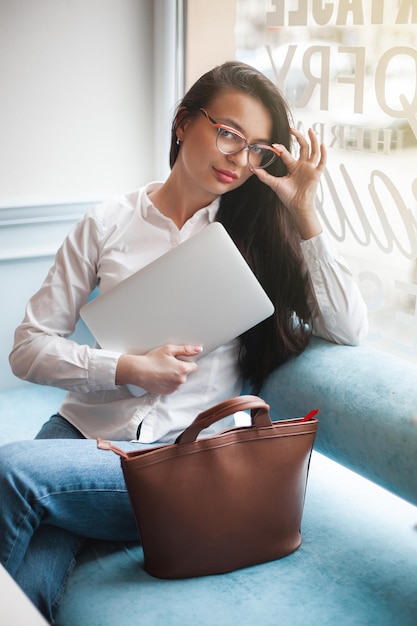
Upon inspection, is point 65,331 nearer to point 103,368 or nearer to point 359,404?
point 103,368

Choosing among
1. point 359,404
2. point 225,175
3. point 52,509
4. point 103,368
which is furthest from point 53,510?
point 225,175

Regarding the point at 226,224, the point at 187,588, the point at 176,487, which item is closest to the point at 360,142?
the point at 226,224

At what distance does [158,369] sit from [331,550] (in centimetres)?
45

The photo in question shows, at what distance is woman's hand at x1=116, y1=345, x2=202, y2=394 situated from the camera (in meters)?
1.48

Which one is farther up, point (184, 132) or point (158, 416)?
point (184, 132)

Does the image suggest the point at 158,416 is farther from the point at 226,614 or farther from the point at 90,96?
the point at 90,96

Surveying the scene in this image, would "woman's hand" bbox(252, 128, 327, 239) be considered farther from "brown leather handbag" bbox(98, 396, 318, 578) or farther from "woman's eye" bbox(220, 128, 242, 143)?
"brown leather handbag" bbox(98, 396, 318, 578)

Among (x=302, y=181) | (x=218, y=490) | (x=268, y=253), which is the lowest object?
(x=218, y=490)

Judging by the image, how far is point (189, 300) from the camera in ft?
4.89

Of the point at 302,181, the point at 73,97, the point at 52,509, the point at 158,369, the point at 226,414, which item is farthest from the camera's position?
the point at 73,97

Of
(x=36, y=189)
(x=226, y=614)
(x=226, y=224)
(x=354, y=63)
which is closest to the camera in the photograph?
(x=226, y=614)

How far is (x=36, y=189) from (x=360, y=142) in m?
0.96

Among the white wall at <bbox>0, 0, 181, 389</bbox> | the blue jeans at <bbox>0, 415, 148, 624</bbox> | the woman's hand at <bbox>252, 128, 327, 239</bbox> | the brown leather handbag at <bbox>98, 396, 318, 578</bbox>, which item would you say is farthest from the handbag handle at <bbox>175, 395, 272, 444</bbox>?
the white wall at <bbox>0, 0, 181, 389</bbox>

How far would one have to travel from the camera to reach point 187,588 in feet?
4.24
